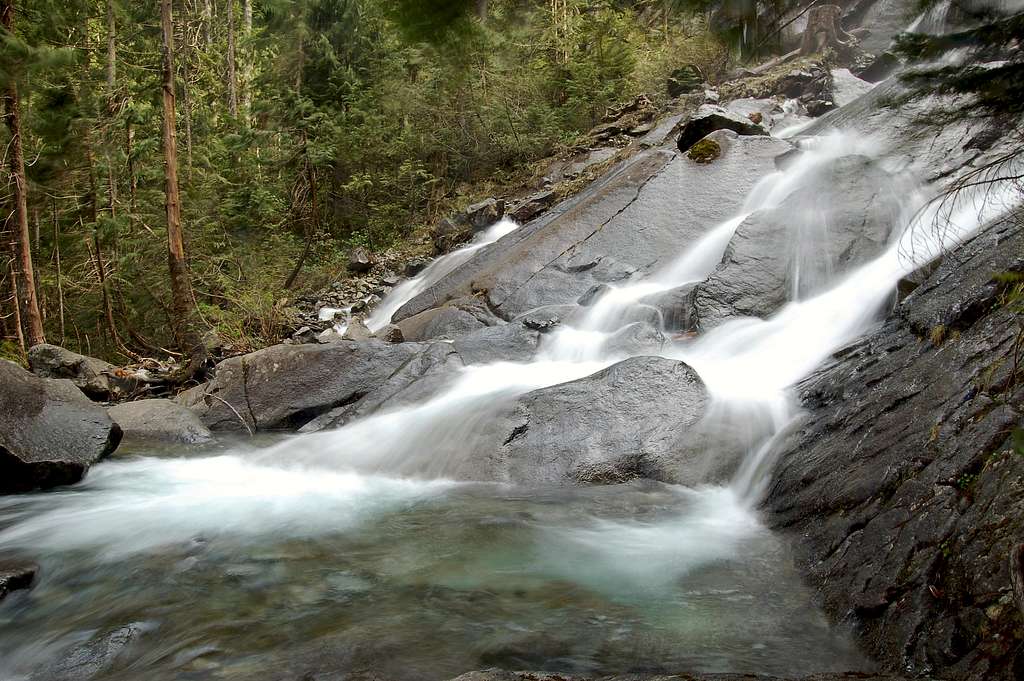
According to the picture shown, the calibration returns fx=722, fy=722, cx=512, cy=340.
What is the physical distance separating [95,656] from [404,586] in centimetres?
148

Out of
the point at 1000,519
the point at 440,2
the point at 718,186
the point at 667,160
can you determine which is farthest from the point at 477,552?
the point at 667,160

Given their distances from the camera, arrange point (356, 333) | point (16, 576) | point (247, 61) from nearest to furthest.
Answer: point (16, 576)
point (356, 333)
point (247, 61)

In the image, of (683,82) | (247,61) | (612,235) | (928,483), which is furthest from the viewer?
(247,61)

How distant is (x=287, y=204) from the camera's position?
21.0 meters

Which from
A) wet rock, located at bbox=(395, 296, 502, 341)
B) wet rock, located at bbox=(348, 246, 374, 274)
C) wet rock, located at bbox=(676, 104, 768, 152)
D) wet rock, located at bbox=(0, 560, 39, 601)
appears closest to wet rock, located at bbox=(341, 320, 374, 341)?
wet rock, located at bbox=(395, 296, 502, 341)

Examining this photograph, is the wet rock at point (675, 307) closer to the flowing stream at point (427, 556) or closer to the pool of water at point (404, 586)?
the flowing stream at point (427, 556)

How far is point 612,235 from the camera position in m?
11.4

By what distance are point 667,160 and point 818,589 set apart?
34.4 feet

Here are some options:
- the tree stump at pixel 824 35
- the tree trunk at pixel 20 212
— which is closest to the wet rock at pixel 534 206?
the tree trunk at pixel 20 212

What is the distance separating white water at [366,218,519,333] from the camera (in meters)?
14.0

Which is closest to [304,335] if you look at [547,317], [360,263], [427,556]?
[547,317]

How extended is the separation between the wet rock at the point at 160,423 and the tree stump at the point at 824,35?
1883 cm

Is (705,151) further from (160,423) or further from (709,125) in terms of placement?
(160,423)

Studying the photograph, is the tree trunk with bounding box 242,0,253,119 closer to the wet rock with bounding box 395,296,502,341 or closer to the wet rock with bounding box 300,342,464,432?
the wet rock with bounding box 395,296,502,341
